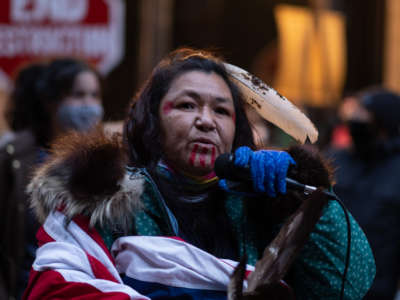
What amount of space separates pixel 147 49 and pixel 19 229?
461 cm

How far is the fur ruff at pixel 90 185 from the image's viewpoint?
184cm

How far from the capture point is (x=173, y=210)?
1.96 meters

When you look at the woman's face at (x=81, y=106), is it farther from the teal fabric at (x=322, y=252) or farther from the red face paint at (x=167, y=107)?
the teal fabric at (x=322, y=252)

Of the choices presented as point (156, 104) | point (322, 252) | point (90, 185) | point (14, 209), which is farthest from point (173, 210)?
point (14, 209)

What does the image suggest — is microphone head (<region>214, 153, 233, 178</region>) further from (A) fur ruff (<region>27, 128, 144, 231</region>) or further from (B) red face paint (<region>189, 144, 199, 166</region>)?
(A) fur ruff (<region>27, 128, 144, 231</region>)

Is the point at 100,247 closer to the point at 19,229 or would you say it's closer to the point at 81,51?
the point at 19,229

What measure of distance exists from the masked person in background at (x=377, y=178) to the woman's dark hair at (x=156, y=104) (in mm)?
1553

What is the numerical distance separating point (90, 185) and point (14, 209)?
112 cm

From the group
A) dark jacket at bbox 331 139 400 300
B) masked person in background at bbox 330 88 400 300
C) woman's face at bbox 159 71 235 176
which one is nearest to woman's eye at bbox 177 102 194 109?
woman's face at bbox 159 71 235 176

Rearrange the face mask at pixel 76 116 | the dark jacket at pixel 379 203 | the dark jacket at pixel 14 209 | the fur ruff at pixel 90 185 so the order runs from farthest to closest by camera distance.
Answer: the dark jacket at pixel 379 203 < the face mask at pixel 76 116 < the dark jacket at pixel 14 209 < the fur ruff at pixel 90 185

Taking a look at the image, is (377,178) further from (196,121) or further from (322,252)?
(196,121)

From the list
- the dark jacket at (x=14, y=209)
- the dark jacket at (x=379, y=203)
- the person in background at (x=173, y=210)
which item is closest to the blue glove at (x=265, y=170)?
the person in background at (x=173, y=210)

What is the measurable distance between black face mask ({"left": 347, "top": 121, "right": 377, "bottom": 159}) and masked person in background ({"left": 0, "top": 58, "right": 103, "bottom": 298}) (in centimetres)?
182

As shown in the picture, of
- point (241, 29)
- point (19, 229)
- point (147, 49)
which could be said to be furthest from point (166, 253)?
point (241, 29)
